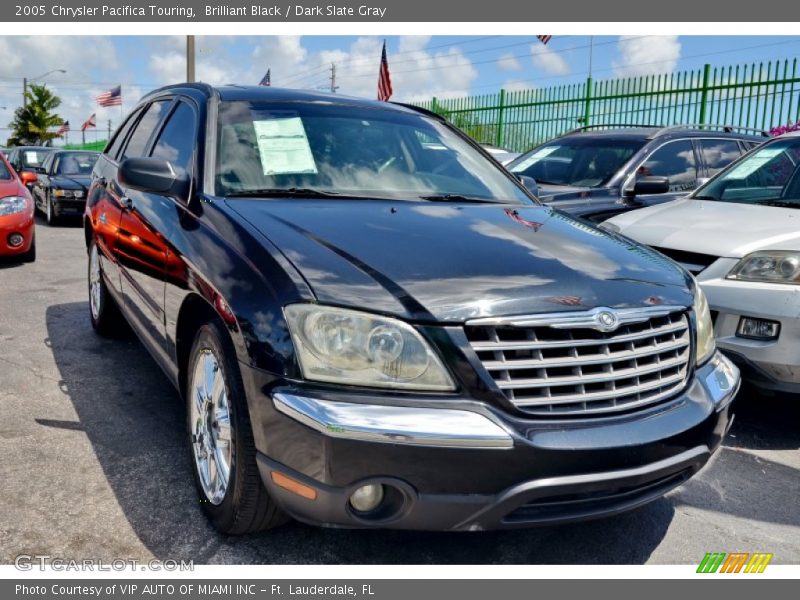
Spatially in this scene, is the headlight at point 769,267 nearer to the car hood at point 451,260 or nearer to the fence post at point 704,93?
the car hood at point 451,260

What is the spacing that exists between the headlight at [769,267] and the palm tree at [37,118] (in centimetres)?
6827

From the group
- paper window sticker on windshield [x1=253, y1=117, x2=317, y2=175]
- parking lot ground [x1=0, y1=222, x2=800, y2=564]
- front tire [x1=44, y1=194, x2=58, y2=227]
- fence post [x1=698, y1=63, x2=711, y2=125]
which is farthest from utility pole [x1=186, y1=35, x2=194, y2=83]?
paper window sticker on windshield [x1=253, y1=117, x2=317, y2=175]

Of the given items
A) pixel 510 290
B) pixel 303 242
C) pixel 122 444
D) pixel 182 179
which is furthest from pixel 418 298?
pixel 122 444

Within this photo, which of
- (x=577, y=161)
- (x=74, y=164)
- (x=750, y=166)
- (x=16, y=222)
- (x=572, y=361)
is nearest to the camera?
(x=572, y=361)

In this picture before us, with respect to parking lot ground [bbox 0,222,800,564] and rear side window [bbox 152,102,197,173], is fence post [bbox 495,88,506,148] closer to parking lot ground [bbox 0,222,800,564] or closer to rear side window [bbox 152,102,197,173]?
parking lot ground [bbox 0,222,800,564]

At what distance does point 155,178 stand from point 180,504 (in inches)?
52.4

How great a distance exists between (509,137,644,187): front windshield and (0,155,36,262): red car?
5373 mm

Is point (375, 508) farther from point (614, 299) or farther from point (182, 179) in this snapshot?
point (182, 179)

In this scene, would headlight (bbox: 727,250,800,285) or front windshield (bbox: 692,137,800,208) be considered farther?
front windshield (bbox: 692,137,800,208)

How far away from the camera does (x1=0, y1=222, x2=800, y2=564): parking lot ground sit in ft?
8.67

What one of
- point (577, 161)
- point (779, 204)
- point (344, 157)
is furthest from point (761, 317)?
point (577, 161)

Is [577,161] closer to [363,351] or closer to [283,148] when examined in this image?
[283,148]

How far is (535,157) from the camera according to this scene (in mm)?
7754

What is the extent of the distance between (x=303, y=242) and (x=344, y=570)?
1.10 metres
